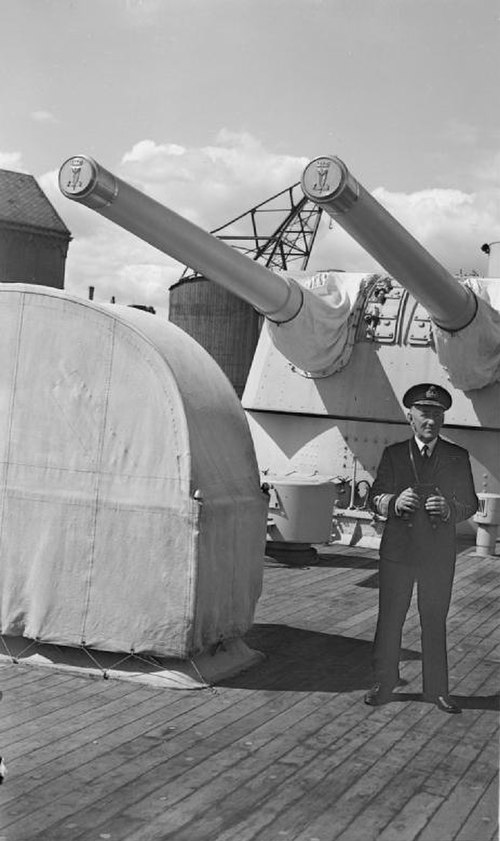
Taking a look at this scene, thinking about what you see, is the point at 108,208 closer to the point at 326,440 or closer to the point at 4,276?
the point at 326,440

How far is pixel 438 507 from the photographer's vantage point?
4.02 m

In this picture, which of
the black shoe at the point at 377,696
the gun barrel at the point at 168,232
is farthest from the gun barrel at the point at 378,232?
the black shoe at the point at 377,696

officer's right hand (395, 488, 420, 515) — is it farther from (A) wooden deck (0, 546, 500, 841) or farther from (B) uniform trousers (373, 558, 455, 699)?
(A) wooden deck (0, 546, 500, 841)

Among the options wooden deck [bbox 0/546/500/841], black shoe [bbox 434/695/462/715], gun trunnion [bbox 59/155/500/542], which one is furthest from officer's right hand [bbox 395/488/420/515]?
gun trunnion [bbox 59/155/500/542]

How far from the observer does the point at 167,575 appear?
4.89m

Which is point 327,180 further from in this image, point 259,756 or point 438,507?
point 259,756

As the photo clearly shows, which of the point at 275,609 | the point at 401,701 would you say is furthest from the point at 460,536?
the point at 401,701

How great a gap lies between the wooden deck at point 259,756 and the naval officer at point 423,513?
1.62 feet

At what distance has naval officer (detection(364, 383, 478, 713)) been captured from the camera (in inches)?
162

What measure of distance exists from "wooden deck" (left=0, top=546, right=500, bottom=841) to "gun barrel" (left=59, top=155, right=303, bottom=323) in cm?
240

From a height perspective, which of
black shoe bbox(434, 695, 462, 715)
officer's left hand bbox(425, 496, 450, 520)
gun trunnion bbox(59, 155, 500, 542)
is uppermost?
gun trunnion bbox(59, 155, 500, 542)

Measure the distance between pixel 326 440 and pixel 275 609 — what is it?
310 cm

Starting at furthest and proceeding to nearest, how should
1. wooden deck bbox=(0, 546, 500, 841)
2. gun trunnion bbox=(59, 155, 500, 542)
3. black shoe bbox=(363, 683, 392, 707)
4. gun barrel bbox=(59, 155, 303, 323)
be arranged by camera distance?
gun trunnion bbox=(59, 155, 500, 542) < gun barrel bbox=(59, 155, 303, 323) < black shoe bbox=(363, 683, 392, 707) < wooden deck bbox=(0, 546, 500, 841)

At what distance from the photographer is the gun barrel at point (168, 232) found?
5.05 meters
